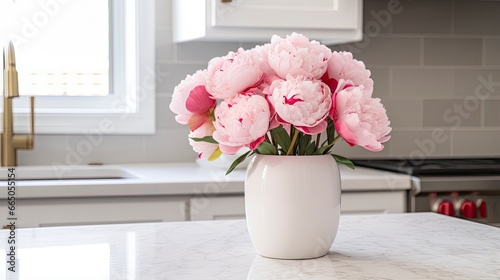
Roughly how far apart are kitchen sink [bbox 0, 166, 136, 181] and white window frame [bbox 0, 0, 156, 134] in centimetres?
14

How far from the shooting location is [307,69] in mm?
1042

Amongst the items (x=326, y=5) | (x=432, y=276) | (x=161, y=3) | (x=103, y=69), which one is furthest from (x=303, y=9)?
(x=432, y=276)

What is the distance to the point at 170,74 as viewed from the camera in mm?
2791

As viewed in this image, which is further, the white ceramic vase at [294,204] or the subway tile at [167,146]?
the subway tile at [167,146]

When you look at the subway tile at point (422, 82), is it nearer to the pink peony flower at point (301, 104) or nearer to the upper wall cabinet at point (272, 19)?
the upper wall cabinet at point (272, 19)

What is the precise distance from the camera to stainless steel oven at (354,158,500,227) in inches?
89.3

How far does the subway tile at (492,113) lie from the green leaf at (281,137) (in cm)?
220

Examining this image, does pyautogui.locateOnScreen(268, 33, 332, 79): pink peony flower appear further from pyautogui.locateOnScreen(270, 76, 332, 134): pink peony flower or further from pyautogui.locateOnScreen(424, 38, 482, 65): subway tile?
pyautogui.locateOnScreen(424, 38, 482, 65): subway tile

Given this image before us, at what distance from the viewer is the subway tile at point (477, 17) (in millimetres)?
3047

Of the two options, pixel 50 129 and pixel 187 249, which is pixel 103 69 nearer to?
pixel 50 129

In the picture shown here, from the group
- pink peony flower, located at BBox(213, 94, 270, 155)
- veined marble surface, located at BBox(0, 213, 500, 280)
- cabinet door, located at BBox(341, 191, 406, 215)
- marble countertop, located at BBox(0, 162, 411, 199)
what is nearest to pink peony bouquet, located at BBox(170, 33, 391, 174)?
pink peony flower, located at BBox(213, 94, 270, 155)

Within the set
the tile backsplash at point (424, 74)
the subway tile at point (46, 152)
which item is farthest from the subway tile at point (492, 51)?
the subway tile at point (46, 152)

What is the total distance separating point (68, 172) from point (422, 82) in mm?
1443

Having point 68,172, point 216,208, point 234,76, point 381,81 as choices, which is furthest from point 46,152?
point 234,76
